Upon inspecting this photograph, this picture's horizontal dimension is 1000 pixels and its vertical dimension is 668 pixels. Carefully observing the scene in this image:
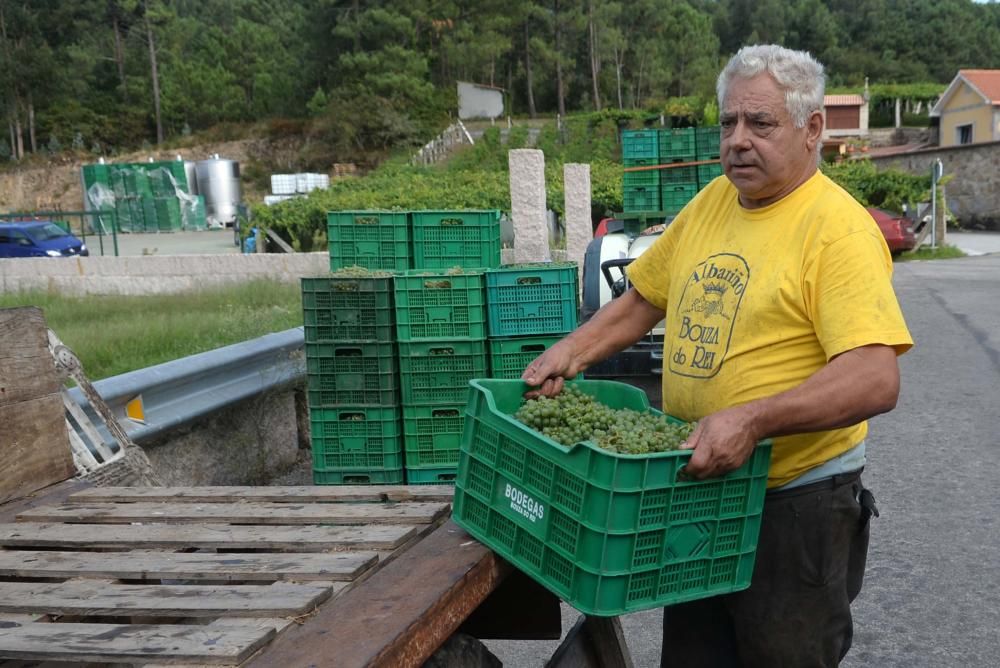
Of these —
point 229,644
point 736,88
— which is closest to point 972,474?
point 736,88

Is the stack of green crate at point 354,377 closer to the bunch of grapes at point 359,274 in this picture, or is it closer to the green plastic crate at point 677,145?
the bunch of grapes at point 359,274

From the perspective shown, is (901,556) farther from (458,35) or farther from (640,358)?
(458,35)

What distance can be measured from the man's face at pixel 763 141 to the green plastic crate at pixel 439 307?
11.2ft

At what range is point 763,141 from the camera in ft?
8.50

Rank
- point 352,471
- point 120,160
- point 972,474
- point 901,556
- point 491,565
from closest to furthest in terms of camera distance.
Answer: point 491,565, point 901,556, point 352,471, point 972,474, point 120,160

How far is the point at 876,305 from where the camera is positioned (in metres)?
2.39

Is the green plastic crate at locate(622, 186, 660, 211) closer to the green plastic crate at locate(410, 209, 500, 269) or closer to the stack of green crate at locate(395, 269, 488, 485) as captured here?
the green plastic crate at locate(410, 209, 500, 269)

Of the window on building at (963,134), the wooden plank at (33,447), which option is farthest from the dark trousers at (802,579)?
the window on building at (963,134)

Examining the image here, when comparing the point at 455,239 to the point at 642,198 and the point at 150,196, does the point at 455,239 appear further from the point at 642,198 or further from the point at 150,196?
the point at 150,196

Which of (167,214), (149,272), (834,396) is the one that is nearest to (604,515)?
(834,396)

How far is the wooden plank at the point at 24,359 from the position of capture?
128 inches

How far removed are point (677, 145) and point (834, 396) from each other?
1159 centimetres

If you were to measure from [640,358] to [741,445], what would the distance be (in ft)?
19.2

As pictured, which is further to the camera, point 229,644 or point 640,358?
point 640,358
